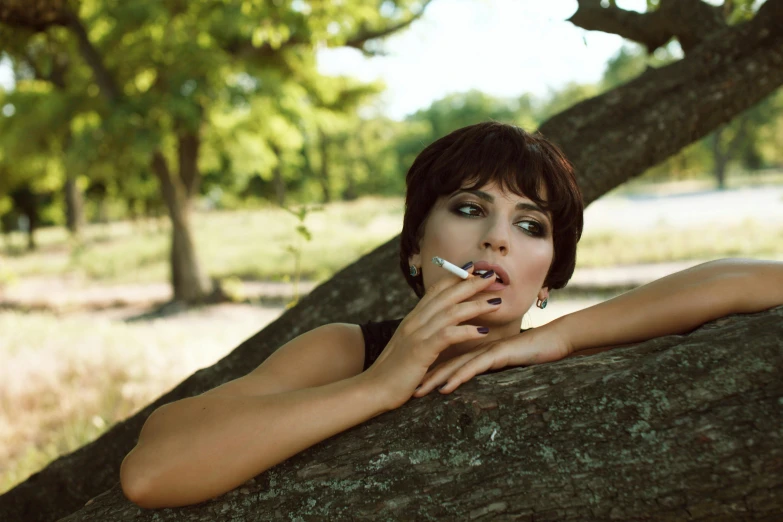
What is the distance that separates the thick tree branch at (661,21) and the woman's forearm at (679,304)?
6.96ft

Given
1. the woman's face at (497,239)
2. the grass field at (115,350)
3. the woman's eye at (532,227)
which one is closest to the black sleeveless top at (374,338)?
the woman's face at (497,239)

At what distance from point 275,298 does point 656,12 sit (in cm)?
1393

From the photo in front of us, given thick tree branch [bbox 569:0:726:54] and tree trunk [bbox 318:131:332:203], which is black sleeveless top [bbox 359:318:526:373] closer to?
thick tree branch [bbox 569:0:726:54]

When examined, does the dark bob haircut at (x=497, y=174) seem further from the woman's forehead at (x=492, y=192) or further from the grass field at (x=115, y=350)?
the grass field at (x=115, y=350)

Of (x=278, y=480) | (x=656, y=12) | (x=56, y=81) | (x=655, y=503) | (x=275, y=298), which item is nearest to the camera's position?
(x=655, y=503)

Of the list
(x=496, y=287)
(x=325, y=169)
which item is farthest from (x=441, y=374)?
(x=325, y=169)

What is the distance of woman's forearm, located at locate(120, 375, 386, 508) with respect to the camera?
5.01 ft

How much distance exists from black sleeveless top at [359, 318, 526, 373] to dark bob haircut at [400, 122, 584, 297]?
27 centimetres

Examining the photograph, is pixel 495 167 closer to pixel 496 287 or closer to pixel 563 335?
pixel 496 287

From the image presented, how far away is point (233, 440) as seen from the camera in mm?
1529

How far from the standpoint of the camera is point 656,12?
366 centimetres

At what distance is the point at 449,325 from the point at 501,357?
191 mm

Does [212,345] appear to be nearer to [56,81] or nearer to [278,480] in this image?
[278,480]

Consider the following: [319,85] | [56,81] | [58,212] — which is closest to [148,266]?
[56,81]
